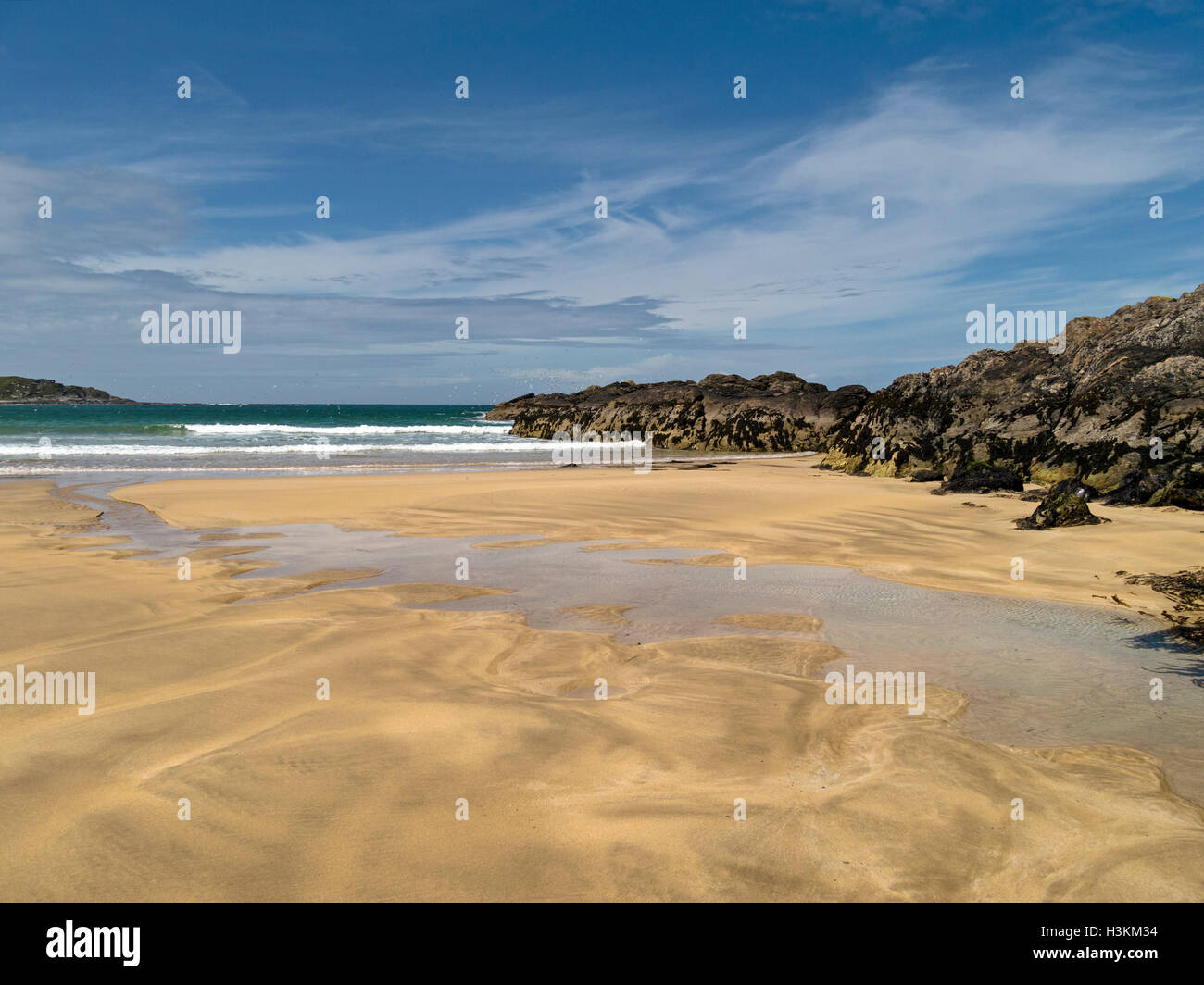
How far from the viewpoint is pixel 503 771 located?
366 cm

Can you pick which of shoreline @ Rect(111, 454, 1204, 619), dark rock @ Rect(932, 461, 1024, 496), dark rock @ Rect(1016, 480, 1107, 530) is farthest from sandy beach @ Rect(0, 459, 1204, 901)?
dark rock @ Rect(932, 461, 1024, 496)

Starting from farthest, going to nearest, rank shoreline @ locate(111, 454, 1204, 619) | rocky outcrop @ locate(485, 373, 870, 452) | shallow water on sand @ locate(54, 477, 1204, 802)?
rocky outcrop @ locate(485, 373, 870, 452) < shoreline @ locate(111, 454, 1204, 619) < shallow water on sand @ locate(54, 477, 1204, 802)

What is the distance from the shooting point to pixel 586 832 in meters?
3.09

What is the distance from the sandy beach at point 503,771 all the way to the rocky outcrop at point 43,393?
592 feet

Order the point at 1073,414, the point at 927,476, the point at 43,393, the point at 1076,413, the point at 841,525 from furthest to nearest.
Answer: the point at 43,393, the point at 927,476, the point at 1073,414, the point at 1076,413, the point at 841,525

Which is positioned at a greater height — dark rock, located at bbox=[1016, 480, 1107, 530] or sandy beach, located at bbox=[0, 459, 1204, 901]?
dark rock, located at bbox=[1016, 480, 1107, 530]

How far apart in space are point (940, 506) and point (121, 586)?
13011 millimetres

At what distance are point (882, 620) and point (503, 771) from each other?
4.20 metres

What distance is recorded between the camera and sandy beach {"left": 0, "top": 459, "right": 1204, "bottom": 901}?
2826 mm

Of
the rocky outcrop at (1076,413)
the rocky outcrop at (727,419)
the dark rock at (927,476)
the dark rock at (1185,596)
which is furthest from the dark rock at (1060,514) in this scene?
the rocky outcrop at (727,419)

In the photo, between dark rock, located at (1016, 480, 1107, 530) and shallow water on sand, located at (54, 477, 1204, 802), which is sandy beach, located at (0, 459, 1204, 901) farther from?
dark rock, located at (1016, 480, 1107, 530)

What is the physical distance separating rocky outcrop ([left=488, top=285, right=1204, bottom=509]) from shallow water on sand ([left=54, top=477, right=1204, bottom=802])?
7614 mm

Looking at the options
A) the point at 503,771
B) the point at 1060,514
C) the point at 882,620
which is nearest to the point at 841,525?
the point at 1060,514

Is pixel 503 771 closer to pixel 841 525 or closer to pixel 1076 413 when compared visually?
pixel 841 525
